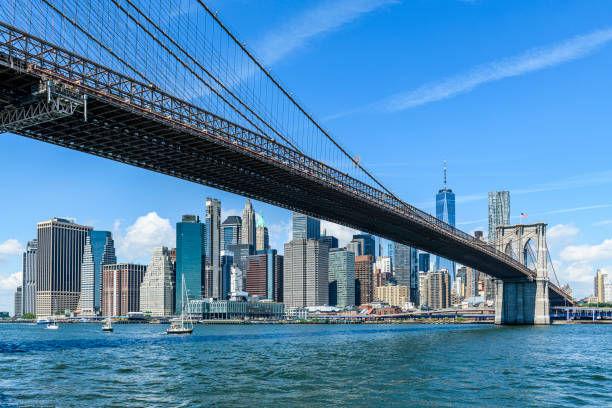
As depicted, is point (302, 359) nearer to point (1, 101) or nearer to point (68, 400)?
point (68, 400)

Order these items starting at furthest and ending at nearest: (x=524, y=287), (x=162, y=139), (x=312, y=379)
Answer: (x=524, y=287)
(x=162, y=139)
(x=312, y=379)

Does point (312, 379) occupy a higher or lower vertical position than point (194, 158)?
lower

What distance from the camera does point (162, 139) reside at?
146 feet

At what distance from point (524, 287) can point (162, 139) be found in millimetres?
82366

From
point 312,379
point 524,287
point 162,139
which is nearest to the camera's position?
point 312,379

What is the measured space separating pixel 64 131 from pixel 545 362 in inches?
1303

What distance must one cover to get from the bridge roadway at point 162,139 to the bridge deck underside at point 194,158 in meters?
0.07

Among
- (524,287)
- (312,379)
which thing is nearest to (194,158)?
(312,379)

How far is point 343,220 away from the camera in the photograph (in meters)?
75.6

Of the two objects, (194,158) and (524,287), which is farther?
(524,287)

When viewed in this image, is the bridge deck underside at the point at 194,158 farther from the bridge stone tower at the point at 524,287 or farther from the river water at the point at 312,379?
the bridge stone tower at the point at 524,287

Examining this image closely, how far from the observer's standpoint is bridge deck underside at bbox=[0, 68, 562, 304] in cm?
3881

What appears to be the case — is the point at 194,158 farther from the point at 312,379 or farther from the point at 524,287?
the point at 524,287

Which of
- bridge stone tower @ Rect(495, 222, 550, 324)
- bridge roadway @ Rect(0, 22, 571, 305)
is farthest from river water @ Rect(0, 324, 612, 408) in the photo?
bridge stone tower @ Rect(495, 222, 550, 324)
